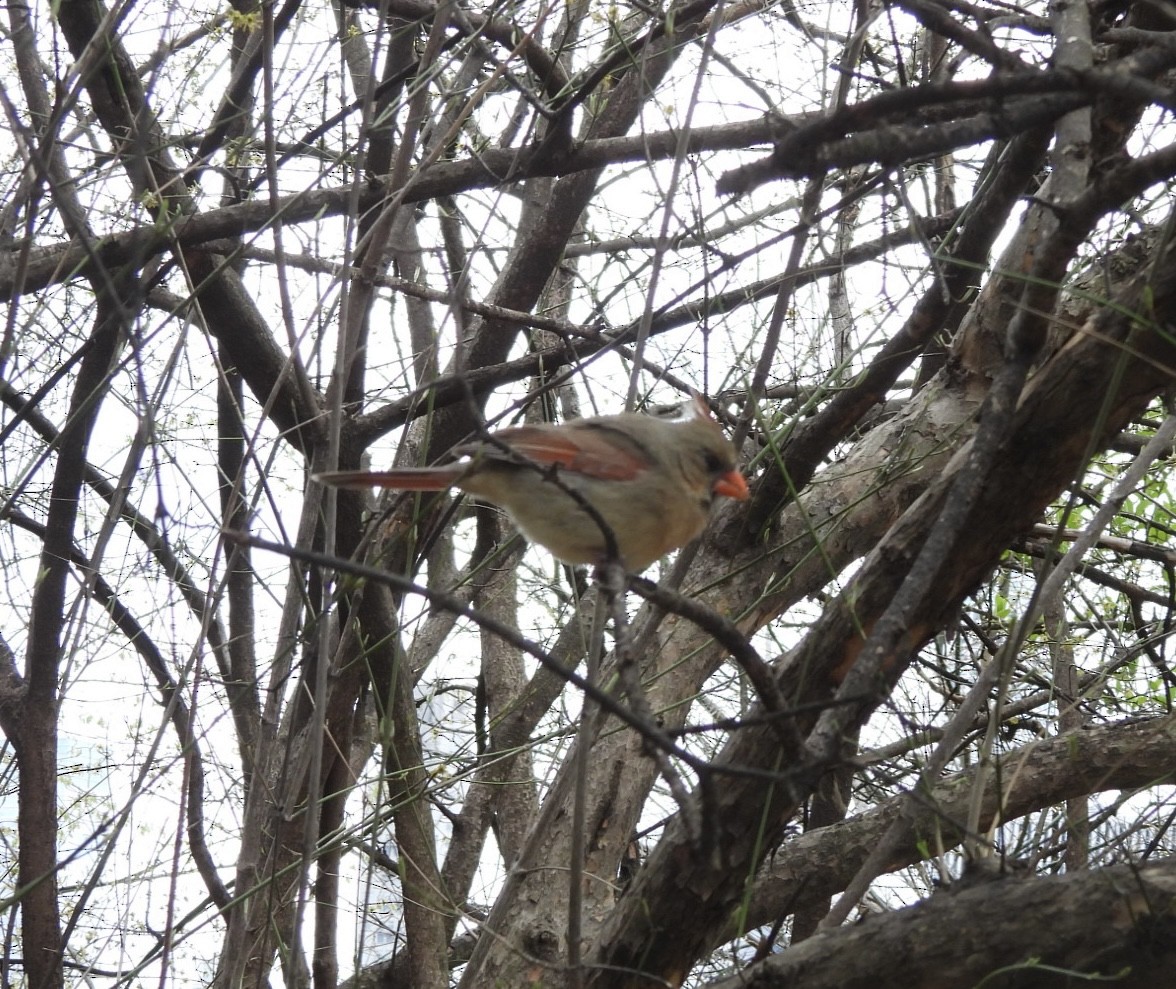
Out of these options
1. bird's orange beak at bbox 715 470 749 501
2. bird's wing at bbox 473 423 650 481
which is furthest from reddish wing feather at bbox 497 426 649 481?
bird's orange beak at bbox 715 470 749 501

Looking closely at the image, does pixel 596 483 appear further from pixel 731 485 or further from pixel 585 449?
pixel 731 485

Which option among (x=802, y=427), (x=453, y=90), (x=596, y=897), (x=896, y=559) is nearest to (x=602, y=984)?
(x=596, y=897)

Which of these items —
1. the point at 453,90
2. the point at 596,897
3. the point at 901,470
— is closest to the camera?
the point at 453,90

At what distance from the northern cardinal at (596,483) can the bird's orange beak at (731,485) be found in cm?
7

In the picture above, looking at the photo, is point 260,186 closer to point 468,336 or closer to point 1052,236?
point 468,336

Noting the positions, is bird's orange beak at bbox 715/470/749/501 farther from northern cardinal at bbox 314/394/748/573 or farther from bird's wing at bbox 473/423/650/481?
bird's wing at bbox 473/423/650/481

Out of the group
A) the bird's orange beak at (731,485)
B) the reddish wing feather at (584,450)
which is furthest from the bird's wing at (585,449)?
the bird's orange beak at (731,485)

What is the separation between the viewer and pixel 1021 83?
1.59 meters

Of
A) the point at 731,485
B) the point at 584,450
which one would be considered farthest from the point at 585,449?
the point at 731,485

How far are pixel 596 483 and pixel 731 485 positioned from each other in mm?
419

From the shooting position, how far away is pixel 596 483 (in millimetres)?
2660

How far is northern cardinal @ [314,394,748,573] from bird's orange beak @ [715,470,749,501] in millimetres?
67

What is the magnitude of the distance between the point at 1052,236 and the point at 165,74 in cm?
282

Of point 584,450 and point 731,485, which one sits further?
point 731,485
